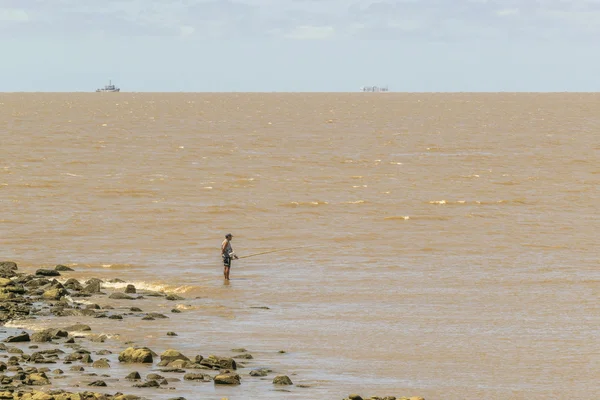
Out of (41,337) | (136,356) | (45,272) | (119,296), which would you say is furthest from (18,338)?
(45,272)

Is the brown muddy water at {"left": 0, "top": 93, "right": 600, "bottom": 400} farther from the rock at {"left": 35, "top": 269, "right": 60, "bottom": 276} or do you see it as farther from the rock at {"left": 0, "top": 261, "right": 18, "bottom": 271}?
the rock at {"left": 0, "top": 261, "right": 18, "bottom": 271}

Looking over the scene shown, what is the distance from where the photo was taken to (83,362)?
19938 millimetres

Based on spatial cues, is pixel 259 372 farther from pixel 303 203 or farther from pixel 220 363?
pixel 303 203

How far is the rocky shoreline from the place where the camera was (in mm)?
17514

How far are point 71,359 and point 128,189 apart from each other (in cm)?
3199

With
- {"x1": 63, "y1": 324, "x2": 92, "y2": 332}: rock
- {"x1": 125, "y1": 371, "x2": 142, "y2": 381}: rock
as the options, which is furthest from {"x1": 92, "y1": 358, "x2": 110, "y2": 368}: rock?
{"x1": 63, "y1": 324, "x2": 92, "y2": 332}: rock

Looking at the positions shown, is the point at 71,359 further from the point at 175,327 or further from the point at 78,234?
the point at 78,234

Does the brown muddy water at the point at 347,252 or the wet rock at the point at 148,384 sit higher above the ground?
the brown muddy water at the point at 347,252

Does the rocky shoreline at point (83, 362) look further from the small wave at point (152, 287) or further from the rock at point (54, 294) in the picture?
the small wave at point (152, 287)

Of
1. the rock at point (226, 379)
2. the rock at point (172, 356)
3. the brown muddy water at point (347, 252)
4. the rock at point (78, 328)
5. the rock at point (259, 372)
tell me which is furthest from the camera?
the rock at point (78, 328)

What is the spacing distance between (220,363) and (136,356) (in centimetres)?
160

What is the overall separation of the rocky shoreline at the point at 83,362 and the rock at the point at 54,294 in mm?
578

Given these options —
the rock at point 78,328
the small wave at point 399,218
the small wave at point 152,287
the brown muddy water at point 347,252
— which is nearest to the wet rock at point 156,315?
the brown muddy water at point 347,252

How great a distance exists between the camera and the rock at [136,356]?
20.2 metres
